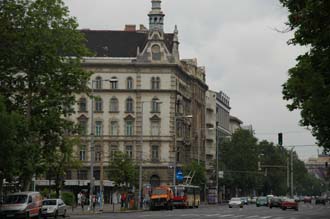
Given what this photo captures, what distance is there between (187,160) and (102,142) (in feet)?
52.8

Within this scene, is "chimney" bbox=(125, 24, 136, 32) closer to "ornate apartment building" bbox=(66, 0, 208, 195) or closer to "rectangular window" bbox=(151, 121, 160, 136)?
"ornate apartment building" bbox=(66, 0, 208, 195)

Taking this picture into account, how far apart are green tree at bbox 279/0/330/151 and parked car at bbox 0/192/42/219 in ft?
A: 52.8

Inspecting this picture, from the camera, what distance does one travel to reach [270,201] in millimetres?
Answer: 104875

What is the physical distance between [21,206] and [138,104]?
71047mm

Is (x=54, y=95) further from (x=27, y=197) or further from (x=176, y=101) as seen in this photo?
(x=176, y=101)

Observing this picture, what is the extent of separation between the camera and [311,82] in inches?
1694

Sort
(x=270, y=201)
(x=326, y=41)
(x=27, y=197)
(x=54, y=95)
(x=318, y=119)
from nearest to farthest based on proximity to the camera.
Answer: (x=326, y=41), (x=318, y=119), (x=27, y=197), (x=54, y=95), (x=270, y=201)

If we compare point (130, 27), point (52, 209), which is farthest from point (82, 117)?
point (52, 209)

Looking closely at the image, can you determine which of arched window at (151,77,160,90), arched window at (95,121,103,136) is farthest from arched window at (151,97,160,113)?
arched window at (95,121,103,136)

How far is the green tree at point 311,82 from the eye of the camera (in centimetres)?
2927

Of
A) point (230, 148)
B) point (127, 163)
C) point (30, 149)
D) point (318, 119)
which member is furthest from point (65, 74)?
point (230, 148)

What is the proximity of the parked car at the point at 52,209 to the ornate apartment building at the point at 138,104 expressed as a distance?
5872 cm

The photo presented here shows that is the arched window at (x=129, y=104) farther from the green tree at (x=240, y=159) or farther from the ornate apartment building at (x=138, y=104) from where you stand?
the green tree at (x=240, y=159)

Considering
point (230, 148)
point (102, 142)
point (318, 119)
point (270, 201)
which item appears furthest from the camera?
point (230, 148)
